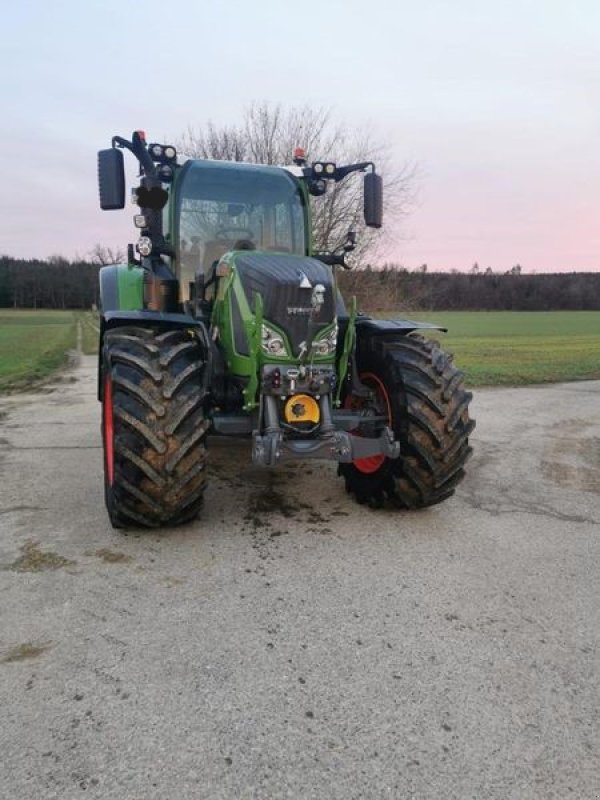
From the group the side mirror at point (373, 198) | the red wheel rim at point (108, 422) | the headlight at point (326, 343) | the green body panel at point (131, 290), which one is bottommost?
the red wheel rim at point (108, 422)

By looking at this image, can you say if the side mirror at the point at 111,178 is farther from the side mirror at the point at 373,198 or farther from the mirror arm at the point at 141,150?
the side mirror at the point at 373,198

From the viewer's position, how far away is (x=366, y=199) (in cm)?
541

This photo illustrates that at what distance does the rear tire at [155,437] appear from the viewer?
12.4ft

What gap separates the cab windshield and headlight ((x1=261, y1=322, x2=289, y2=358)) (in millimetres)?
1140

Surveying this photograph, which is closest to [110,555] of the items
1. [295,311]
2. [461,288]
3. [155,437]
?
[155,437]

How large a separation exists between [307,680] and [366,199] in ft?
13.2

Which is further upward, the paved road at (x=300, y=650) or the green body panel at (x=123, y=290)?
the green body panel at (x=123, y=290)

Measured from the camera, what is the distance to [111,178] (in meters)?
4.72

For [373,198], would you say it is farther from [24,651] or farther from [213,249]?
[24,651]

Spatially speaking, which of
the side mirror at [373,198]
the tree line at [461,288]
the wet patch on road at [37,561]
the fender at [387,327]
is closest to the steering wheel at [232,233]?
the side mirror at [373,198]

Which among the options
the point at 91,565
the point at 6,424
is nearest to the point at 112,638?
the point at 91,565

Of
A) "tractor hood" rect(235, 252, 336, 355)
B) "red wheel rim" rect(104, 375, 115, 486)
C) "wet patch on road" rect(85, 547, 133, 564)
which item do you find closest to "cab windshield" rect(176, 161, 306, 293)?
"tractor hood" rect(235, 252, 336, 355)

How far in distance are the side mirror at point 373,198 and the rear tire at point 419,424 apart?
1266 millimetres

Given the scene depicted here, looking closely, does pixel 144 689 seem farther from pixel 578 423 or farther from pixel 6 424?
pixel 578 423
